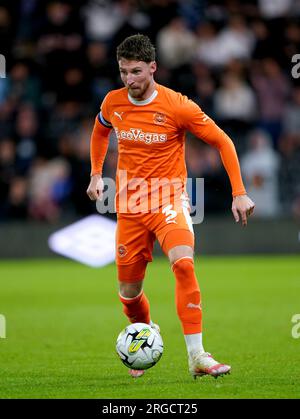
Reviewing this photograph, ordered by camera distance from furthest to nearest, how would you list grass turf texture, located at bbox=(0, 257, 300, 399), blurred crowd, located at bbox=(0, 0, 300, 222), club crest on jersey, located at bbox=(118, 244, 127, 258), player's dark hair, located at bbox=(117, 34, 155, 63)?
blurred crowd, located at bbox=(0, 0, 300, 222), club crest on jersey, located at bbox=(118, 244, 127, 258), player's dark hair, located at bbox=(117, 34, 155, 63), grass turf texture, located at bbox=(0, 257, 300, 399)

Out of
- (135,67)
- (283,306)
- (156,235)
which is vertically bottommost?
(283,306)

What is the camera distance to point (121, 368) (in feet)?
27.1

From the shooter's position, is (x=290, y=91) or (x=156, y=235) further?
(x=290, y=91)

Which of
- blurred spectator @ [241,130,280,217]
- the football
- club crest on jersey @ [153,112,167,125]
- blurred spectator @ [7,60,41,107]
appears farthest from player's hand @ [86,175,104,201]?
blurred spectator @ [7,60,41,107]

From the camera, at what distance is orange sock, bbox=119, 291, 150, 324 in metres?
8.11

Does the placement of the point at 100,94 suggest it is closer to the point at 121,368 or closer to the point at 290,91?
the point at 290,91

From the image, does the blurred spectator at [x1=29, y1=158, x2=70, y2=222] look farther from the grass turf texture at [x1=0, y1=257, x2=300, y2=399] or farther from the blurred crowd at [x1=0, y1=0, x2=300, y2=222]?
the grass turf texture at [x1=0, y1=257, x2=300, y2=399]

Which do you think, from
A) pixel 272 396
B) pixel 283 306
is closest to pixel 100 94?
pixel 283 306

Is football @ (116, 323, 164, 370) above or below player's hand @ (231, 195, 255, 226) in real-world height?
below

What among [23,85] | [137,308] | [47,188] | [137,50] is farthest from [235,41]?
[137,50]

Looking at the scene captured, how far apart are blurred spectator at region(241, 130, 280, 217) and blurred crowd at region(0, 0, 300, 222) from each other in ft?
0.07

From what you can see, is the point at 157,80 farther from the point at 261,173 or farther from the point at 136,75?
the point at 136,75

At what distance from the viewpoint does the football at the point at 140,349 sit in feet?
24.7
